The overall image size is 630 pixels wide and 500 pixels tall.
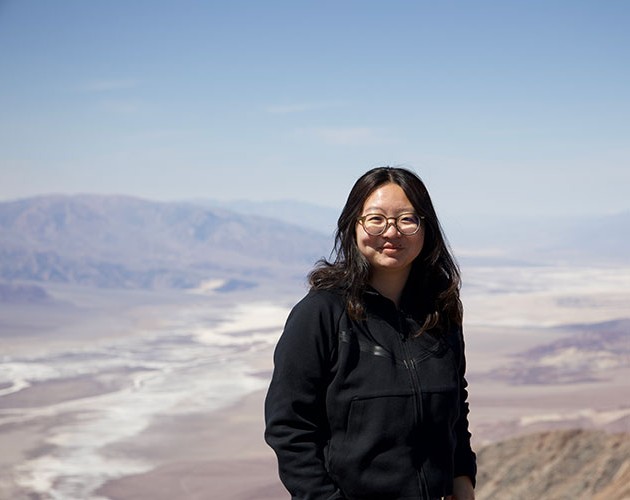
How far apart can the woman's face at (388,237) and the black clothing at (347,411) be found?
0.51ft

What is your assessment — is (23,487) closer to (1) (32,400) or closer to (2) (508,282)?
(1) (32,400)

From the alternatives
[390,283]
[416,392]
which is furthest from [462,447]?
[390,283]

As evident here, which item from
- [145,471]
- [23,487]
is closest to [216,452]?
[145,471]

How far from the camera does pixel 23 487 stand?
5647 centimetres

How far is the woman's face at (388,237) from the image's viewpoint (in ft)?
7.56

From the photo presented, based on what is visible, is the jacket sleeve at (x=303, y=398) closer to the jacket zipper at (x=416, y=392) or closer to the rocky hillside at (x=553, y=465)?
the jacket zipper at (x=416, y=392)

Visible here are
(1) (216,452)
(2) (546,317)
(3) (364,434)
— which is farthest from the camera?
(2) (546,317)

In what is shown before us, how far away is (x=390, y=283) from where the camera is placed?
7.81 ft

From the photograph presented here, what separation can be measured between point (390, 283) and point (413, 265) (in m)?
0.11

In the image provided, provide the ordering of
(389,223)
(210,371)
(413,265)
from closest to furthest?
(389,223) < (413,265) < (210,371)

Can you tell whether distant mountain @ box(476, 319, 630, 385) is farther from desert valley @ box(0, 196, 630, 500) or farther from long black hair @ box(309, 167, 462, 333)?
long black hair @ box(309, 167, 462, 333)

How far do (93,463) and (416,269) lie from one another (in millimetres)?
61561

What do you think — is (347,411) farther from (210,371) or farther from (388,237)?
(210,371)

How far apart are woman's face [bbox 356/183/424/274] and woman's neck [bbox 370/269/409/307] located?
38 millimetres
